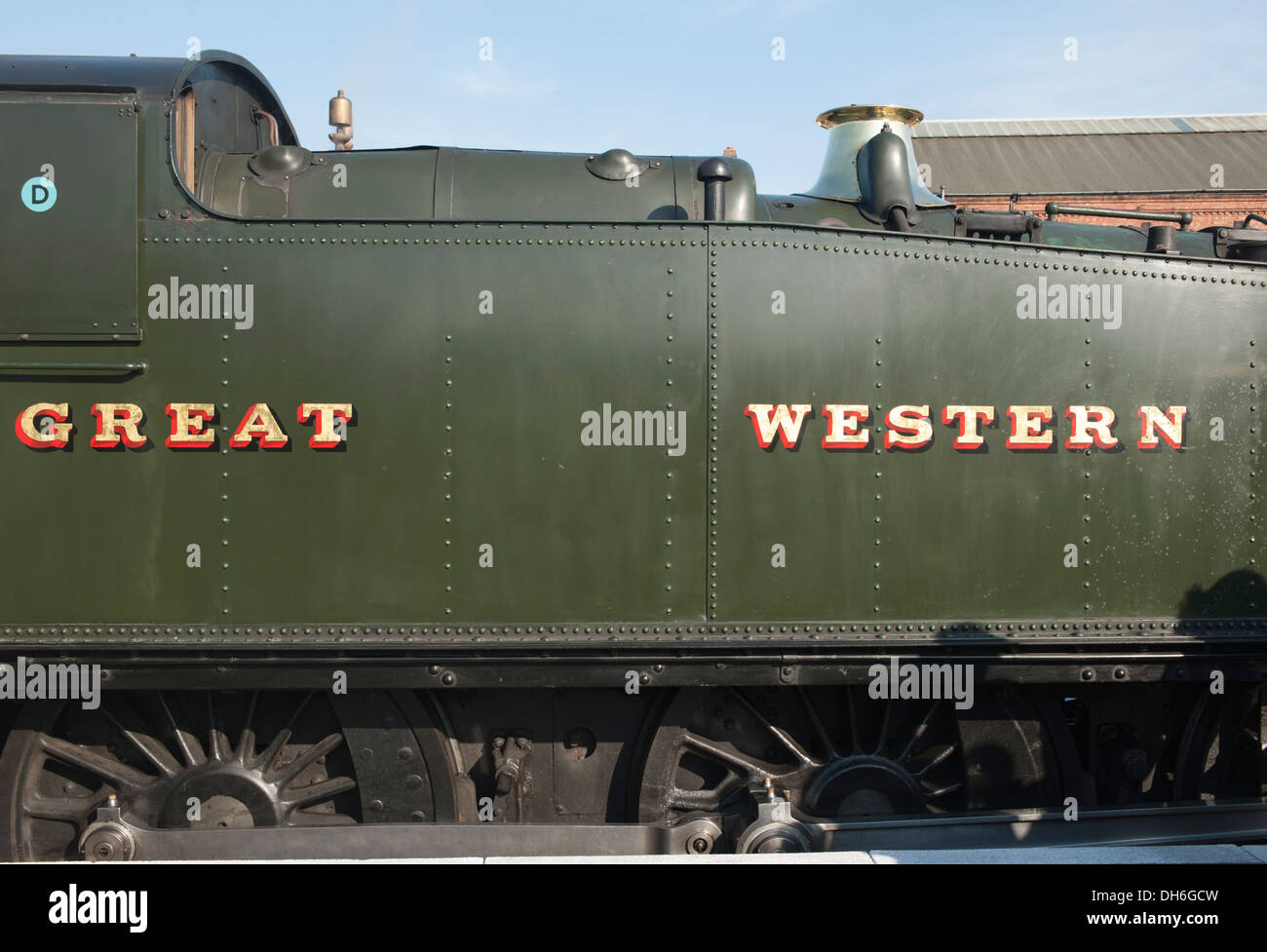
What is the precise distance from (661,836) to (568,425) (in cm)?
157

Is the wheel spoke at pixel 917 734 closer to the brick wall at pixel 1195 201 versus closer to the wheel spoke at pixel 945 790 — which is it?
the wheel spoke at pixel 945 790

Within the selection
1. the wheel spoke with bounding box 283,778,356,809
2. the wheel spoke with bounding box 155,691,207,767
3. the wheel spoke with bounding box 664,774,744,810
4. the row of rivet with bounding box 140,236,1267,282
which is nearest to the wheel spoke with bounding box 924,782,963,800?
the wheel spoke with bounding box 664,774,744,810

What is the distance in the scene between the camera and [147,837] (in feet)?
11.5

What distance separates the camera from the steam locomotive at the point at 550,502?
11.2ft

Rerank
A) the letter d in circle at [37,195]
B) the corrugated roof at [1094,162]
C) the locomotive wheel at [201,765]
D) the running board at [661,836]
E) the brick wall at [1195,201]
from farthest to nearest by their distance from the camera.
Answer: the corrugated roof at [1094,162]
the brick wall at [1195,201]
the locomotive wheel at [201,765]
the running board at [661,836]
the letter d in circle at [37,195]

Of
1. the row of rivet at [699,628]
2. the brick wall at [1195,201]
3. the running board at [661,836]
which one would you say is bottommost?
the running board at [661,836]

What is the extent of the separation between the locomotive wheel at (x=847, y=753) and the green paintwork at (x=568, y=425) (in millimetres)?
516

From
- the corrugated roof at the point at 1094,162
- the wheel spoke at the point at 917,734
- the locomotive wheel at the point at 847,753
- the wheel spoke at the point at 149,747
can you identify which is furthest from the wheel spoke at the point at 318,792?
the corrugated roof at the point at 1094,162

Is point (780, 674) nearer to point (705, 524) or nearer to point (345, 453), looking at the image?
point (705, 524)

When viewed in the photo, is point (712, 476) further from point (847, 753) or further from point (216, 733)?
point (216, 733)

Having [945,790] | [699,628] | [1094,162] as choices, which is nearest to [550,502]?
[699,628]

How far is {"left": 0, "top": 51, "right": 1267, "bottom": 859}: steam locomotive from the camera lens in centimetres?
342

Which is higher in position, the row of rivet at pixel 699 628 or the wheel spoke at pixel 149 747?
the row of rivet at pixel 699 628
